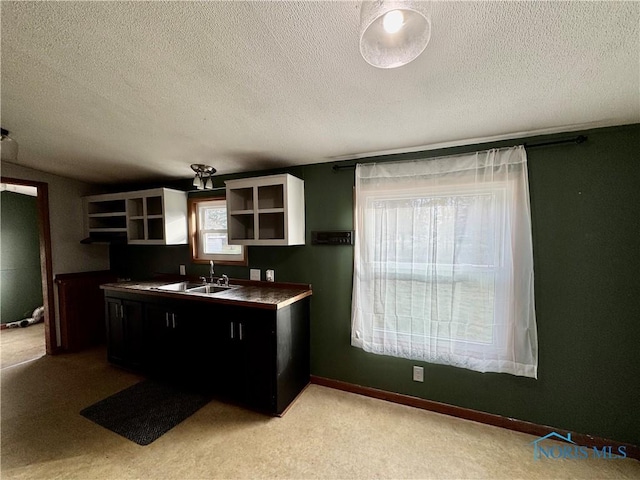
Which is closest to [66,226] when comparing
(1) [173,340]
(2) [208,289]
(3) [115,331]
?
(3) [115,331]

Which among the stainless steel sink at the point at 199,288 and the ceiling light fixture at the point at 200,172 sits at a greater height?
the ceiling light fixture at the point at 200,172

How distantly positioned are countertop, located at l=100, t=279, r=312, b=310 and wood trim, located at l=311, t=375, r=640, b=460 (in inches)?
37.4

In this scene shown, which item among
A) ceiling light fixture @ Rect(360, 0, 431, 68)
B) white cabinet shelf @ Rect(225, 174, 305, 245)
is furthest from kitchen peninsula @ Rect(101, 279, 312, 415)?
ceiling light fixture @ Rect(360, 0, 431, 68)

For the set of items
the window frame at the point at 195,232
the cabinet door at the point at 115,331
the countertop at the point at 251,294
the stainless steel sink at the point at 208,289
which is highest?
the window frame at the point at 195,232

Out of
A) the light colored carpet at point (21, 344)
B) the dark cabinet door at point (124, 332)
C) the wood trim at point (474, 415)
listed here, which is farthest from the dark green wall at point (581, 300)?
the light colored carpet at point (21, 344)

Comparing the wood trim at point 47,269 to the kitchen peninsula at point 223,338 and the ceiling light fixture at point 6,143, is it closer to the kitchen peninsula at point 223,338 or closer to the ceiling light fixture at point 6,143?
the kitchen peninsula at point 223,338

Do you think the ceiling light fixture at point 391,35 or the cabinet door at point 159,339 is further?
the cabinet door at point 159,339

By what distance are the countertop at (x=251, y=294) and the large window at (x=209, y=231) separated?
44cm

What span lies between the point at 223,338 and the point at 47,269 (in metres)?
2.88

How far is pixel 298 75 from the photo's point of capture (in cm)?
127

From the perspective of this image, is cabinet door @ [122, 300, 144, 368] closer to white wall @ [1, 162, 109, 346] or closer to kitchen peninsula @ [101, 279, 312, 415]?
kitchen peninsula @ [101, 279, 312, 415]

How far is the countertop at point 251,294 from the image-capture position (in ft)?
7.09

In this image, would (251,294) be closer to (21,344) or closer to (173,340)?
(173,340)

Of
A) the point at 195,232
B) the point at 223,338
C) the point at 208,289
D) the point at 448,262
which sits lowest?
the point at 223,338
